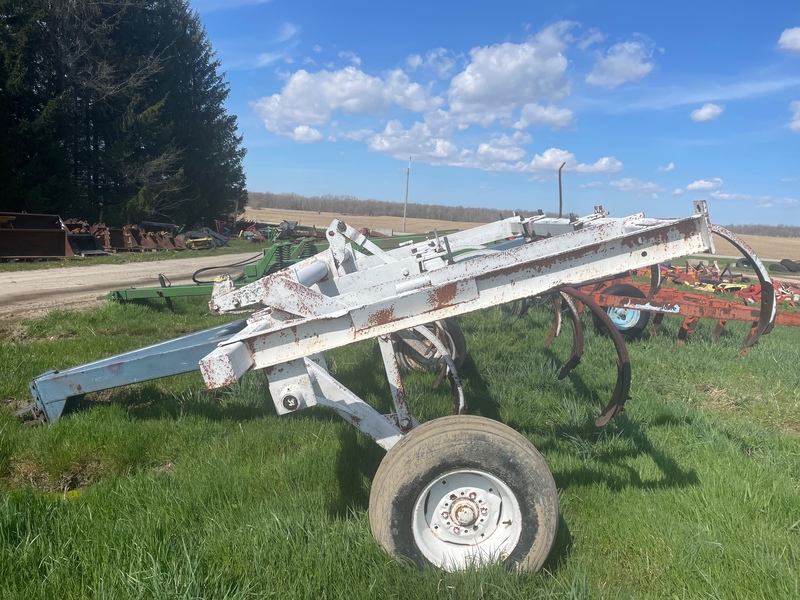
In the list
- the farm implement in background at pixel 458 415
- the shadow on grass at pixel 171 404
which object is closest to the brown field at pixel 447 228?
the shadow on grass at pixel 171 404

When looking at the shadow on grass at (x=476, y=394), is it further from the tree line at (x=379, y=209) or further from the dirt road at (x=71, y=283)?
the tree line at (x=379, y=209)

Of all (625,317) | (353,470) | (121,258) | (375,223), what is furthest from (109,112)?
(375,223)

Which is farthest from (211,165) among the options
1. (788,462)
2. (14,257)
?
(788,462)

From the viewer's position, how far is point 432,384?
5.13 m

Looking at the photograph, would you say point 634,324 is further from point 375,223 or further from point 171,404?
point 375,223

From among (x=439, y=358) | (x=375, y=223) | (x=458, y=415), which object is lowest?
(x=439, y=358)

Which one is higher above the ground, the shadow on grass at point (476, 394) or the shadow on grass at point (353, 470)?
the shadow on grass at point (476, 394)

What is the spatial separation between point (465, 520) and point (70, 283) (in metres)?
12.3

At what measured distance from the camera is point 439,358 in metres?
5.57

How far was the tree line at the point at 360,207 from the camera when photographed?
8150 centimetres

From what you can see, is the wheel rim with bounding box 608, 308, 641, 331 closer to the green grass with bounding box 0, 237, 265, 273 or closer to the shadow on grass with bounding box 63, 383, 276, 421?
the shadow on grass with bounding box 63, 383, 276, 421

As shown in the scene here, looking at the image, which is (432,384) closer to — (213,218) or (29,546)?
(29,546)

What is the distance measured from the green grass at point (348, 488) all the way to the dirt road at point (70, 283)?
419 centimetres

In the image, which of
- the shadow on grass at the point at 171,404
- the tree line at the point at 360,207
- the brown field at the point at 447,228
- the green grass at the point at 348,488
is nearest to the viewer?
the green grass at the point at 348,488
